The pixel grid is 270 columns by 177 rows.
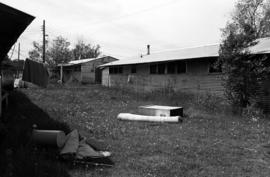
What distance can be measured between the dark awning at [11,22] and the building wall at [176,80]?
10.2 meters

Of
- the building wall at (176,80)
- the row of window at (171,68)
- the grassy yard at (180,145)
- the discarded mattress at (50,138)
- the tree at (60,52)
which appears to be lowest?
the grassy yard at (180,145)

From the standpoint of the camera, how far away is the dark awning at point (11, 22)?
4182 mm

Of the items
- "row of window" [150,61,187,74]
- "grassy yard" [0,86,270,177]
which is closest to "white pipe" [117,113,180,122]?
"grassy yard" [0,86,270,177]

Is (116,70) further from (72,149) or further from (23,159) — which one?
(23,159)

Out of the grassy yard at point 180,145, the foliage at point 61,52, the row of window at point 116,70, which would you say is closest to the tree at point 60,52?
the foliage at point 61,52

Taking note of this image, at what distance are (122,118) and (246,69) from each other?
5.35 metres

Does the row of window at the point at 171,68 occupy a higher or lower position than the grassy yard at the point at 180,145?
higher

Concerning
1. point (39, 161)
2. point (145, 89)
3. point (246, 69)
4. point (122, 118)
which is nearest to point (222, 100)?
point (246, 69)

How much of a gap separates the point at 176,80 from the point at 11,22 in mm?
12954

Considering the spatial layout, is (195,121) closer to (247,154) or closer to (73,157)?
(247,154)

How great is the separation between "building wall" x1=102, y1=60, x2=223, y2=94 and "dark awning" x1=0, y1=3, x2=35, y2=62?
10190 mm

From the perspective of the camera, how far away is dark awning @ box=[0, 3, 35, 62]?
4.18m

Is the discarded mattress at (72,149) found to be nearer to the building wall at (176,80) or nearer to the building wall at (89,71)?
the building wall at (176,80)

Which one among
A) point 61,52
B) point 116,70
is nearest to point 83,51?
point 61,52
